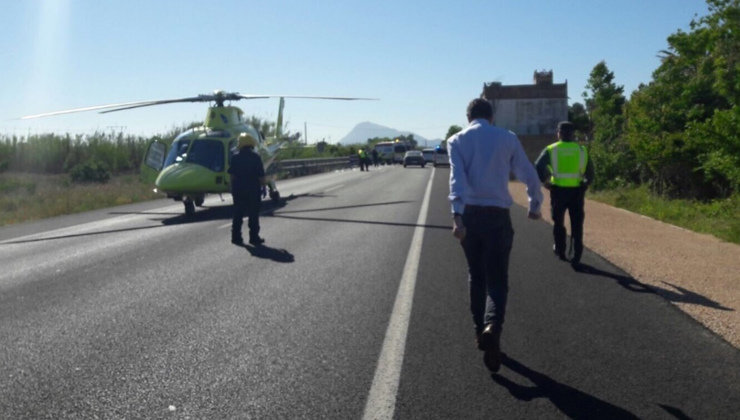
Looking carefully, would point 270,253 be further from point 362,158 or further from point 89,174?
point 362,158

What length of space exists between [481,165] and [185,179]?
14.6m

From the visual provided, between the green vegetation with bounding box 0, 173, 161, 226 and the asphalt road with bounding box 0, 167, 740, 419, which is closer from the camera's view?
the asphalt road with bounding box 0, 167, 740, 419

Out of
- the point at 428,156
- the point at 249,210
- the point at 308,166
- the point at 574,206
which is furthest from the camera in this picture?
the point at 428,156

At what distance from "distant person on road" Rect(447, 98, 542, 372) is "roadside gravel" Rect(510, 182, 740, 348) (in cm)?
213

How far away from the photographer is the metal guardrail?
157 ft

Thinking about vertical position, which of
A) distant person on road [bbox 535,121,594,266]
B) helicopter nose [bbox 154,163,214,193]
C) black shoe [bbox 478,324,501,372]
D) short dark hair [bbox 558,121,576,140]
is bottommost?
black shoe [bbox 478,324,501,372]

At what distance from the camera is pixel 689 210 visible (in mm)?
18750

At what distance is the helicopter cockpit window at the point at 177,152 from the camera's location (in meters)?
21.1

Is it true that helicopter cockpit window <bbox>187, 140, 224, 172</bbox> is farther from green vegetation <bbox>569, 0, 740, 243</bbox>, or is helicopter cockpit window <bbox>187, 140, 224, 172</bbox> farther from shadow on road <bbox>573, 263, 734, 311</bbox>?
shadow on road <bbox>573, 263, 734, 311</bbox>

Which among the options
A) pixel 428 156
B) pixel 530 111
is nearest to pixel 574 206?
pixel 530 111

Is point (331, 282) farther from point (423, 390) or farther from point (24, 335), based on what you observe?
point (423, 390)

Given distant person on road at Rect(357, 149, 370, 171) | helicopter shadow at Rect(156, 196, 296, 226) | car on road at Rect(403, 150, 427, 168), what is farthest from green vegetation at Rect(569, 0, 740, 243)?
car on road at Rect(403, 150, 427, 168)

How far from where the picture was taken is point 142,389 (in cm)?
571

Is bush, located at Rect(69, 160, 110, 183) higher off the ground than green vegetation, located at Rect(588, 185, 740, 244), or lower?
lower
